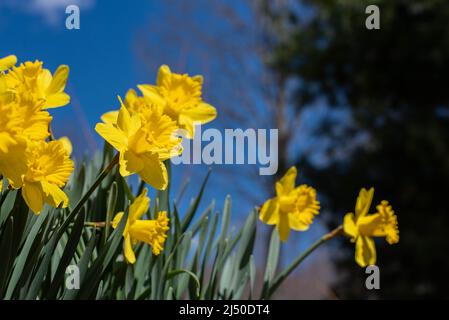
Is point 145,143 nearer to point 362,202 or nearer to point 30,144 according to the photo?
point 30,144

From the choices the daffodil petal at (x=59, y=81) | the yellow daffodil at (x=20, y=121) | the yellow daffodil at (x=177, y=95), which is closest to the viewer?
the yellow daffodil at (x=20, y=121)

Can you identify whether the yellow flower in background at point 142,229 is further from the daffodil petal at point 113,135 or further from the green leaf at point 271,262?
the green leaf at point 271,262

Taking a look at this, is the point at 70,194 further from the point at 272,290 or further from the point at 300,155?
the point at 300,155

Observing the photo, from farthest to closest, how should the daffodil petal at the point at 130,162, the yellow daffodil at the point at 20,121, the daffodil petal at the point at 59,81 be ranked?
the daffodil petal at the point at 59,81
the daffodil petal at the point at 130,162
the yellow daffodil at the point at 20,121

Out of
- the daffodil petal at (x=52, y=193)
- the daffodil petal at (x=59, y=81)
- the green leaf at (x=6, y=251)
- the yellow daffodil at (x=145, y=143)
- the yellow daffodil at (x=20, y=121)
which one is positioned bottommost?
the green leaf at (x=6, y=251)

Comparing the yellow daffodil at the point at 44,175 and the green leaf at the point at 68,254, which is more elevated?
the yellow daffodil at the point at 44,175

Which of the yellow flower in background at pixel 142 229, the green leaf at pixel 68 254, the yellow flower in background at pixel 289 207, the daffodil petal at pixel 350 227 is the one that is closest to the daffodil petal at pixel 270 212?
the yellow flower in background at pixel 289 207

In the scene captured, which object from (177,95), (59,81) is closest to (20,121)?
(59,81)

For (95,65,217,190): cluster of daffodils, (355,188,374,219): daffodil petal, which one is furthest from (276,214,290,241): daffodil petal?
(95,65,217,190): cluster of daffodils
